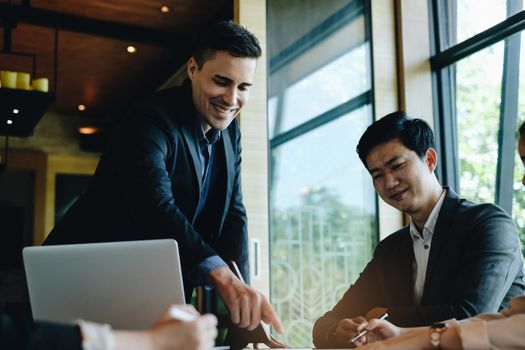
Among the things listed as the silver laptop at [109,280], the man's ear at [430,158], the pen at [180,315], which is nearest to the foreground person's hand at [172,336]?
the pen at [180,315]

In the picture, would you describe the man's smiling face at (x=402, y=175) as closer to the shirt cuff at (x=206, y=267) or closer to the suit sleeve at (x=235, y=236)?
the suit sleeve at (x=235, y=236)

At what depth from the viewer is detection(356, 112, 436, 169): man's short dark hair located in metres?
2.19

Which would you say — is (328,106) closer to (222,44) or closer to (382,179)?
(382,179)

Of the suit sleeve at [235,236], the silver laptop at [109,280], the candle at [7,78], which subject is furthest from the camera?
the candle at [7,78]

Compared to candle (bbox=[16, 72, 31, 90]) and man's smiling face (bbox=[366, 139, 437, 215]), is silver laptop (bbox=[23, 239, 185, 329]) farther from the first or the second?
candle (bbox=[16, 72, 31, 90])

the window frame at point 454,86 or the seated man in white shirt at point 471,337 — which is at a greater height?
the window frame at point 454,86

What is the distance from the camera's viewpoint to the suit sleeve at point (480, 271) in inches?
71.3

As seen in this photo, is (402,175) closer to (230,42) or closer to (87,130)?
(230,42)

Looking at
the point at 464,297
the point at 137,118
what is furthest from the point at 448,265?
the point at 137,118

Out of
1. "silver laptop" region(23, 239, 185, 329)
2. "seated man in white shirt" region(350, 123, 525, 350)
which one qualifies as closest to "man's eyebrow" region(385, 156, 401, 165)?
"seated man in white shirt" region(350, 123, 525, 350)

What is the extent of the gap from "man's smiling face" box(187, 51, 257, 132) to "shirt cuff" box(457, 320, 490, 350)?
1.03 meters

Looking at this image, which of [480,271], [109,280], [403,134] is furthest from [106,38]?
[109,280]

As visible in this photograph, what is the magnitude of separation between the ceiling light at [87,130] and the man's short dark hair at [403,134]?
5.86 m

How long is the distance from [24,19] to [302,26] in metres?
2.03
